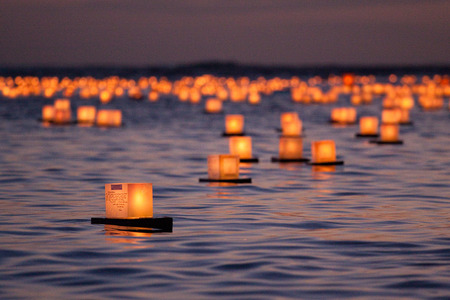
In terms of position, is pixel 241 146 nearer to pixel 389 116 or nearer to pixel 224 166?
pixel 224 166

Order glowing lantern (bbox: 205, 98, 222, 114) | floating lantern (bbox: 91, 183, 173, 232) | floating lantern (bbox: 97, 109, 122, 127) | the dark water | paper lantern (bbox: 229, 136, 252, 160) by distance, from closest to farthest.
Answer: the dark water < floating lantern (bbox: 91, 183, 173, 232) < paper lantern (bbox: 229, 136, 252, 160) < floating lantern (bbox: 97, 109, 122, 127) < glowing lantern (bbox: 205, 98, 222, 114)

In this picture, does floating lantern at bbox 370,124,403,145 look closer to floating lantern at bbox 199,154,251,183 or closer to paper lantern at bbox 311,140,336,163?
paper lantern at bbox 311,140,336,163

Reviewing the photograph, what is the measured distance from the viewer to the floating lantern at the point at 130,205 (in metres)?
15.2

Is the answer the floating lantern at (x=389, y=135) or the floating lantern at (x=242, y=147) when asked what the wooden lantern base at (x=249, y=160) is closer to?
the floating lantern at (x=242, y=147)

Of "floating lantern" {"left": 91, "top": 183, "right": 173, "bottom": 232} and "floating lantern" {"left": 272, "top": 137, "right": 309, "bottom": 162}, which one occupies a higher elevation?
"floating lantern" {"left": 272, "top": 137, "right": 309, "bottom": 162}

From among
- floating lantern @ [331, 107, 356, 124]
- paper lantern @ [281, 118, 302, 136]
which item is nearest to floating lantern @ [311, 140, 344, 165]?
paper lantern @ [281, 118, 302, 136]

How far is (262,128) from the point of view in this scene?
148ft

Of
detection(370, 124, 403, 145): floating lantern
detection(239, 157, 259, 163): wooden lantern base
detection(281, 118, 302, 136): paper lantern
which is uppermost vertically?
detection(281, 118, 302, 136): paper lantern

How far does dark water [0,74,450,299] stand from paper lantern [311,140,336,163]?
47cm

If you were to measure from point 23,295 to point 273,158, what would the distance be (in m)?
18.0

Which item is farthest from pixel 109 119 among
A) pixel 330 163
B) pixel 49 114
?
pixel 330 163

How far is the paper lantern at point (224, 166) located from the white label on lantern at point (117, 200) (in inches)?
274

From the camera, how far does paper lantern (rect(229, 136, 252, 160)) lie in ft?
90.5

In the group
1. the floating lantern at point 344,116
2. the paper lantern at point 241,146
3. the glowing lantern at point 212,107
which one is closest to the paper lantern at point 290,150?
the paper lantern at point 241,146
